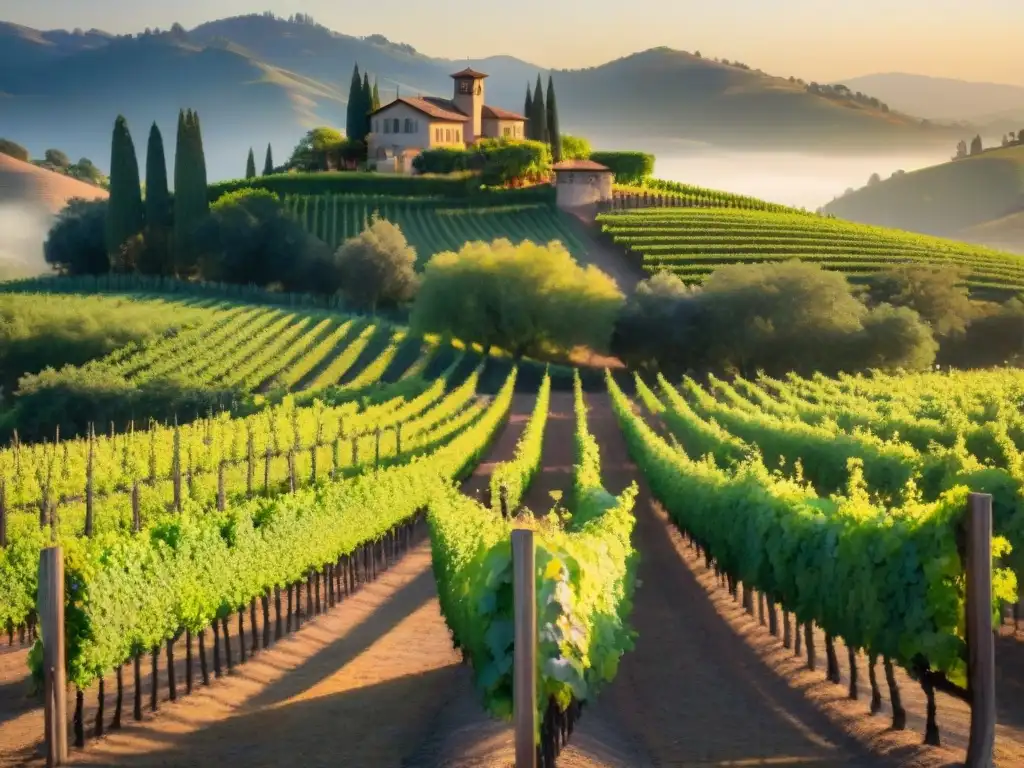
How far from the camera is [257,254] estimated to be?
263 ft

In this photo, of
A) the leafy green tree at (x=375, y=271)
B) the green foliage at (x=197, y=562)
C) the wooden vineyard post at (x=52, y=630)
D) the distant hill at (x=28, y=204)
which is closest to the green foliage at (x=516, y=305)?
the leafy green tree at (x=375, y=271)

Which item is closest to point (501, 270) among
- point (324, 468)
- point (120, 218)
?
point (120, 218)

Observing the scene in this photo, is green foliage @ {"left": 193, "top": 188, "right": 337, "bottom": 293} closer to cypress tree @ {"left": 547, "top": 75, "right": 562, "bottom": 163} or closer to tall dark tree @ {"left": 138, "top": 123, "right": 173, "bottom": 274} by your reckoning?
tall dark tree @ {"left": 138, "top": 123, "right": 173, "bottom": 274}

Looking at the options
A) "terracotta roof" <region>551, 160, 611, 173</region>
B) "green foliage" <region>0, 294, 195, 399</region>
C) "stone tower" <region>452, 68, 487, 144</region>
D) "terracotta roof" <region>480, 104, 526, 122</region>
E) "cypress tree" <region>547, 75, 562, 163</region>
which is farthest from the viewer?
"cypress tree" <region>547, 75, 562, 163</region>

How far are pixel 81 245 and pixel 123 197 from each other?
25.3 feet

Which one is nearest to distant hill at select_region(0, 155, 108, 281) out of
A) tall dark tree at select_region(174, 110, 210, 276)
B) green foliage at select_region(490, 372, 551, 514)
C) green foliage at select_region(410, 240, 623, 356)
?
tall dark tree at select_region(174, 110, 210, 276)

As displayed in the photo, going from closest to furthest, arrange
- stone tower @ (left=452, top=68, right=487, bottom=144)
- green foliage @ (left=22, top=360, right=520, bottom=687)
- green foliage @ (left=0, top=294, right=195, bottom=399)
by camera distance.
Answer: green foliage @ (left=22, top=360, right=520, bottom=687), green foliage @ (left=0, top=294, right=195, bottom=399), stone tower @ (left=452, top=68, right=487, bottom=144)

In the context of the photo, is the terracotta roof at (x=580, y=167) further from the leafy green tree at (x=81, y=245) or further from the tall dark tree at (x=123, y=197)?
the tall dark tree at (x=123, y=197)

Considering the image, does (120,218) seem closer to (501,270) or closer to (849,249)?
(501,270)

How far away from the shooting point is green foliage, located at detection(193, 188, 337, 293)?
79.4m

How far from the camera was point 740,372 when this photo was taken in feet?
214

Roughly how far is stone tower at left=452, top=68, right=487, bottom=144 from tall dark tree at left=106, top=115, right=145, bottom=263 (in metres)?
39.6

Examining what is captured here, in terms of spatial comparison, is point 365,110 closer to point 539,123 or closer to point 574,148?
point 539,123

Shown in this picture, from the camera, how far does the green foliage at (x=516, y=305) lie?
66688 millimetres
